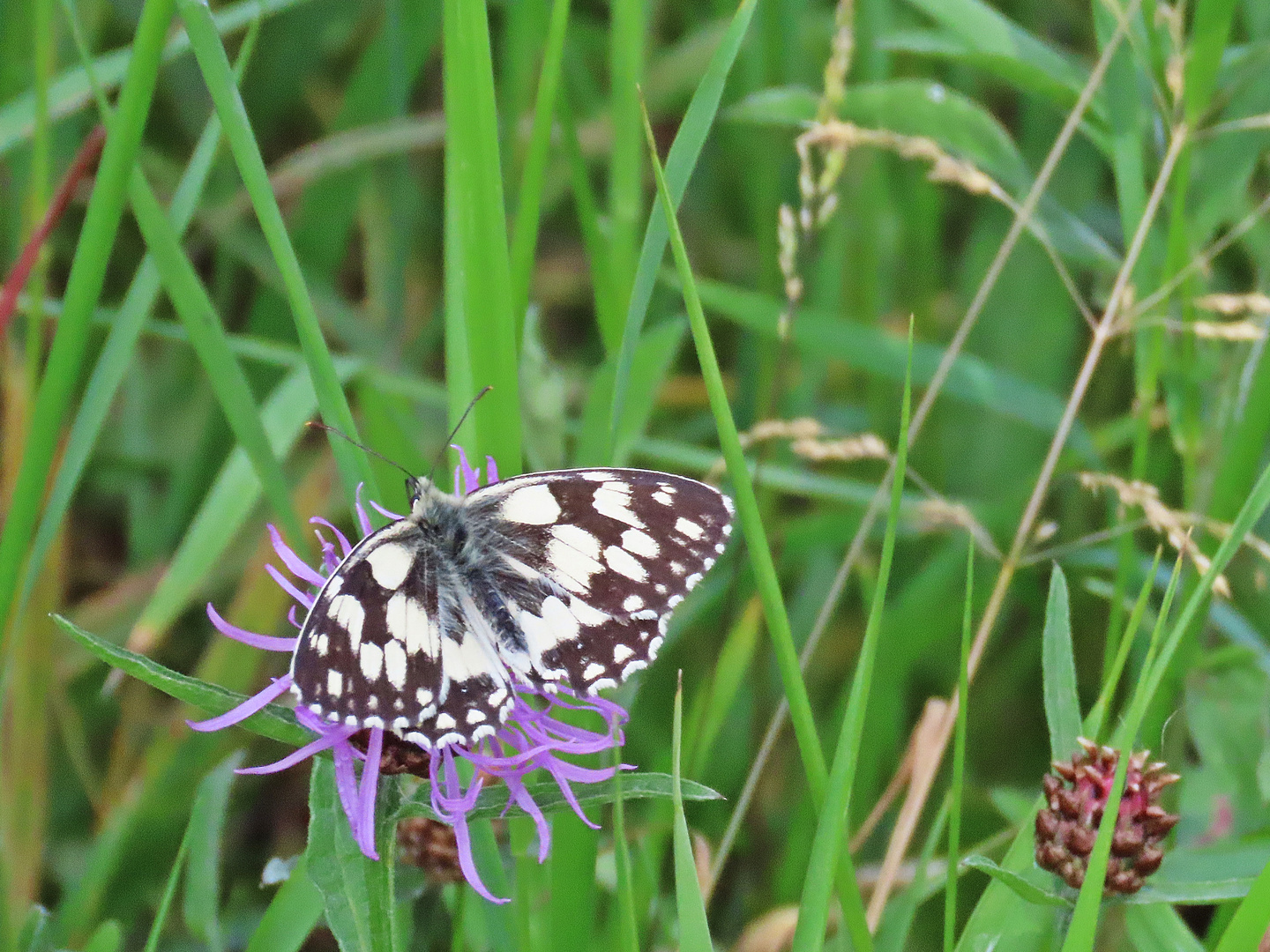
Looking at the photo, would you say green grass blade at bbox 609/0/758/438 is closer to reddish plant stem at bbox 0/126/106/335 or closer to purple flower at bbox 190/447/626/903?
purple flower at bbox 190/447/626/903

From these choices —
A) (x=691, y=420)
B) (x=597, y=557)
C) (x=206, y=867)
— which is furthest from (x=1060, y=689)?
(x=691, y=420)

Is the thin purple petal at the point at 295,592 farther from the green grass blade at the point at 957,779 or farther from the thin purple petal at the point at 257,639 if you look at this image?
the green grass blade at the point at 957,779

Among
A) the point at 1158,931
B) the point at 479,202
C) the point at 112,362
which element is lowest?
the point at 1158,931

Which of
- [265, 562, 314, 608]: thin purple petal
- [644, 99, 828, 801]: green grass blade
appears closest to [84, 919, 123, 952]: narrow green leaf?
[265, 562, 314, 608]: thin purple petal

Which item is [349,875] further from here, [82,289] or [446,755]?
[82,289]

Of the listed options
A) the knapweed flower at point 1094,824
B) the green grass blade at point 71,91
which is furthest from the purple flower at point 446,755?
the green grass blade at point 71,91

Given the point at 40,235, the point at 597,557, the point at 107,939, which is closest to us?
the point at 107,939
